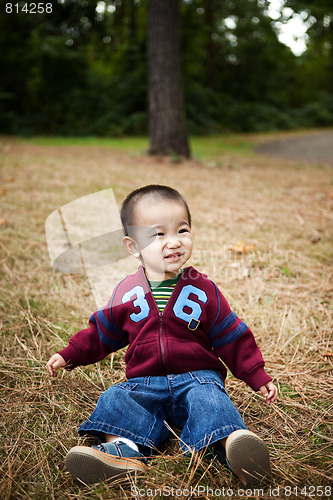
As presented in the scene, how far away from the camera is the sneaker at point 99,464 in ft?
3.94

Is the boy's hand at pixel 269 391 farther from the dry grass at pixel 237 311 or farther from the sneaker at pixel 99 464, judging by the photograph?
the sneaker at pixel 99 464

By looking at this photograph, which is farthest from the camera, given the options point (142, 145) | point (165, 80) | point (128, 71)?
point (128, 71)

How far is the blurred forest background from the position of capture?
13.9m

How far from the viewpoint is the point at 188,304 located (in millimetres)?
1517

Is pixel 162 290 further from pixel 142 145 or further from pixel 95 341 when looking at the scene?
pixel 142 145

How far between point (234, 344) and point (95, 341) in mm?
551

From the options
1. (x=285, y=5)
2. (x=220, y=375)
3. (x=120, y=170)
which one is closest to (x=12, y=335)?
(x=220, y=375)

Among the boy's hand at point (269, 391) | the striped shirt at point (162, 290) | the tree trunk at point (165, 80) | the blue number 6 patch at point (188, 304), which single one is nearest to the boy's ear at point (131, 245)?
the striped shirt at point (162, 290)

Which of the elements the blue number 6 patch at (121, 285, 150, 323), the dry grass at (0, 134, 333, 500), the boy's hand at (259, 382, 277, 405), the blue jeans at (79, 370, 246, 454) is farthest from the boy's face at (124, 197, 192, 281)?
the dry grass at (0, 134, 333, 500)

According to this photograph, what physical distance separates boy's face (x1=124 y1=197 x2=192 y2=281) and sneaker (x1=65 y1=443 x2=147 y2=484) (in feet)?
2.13
